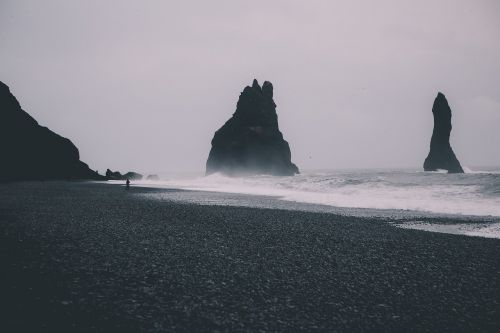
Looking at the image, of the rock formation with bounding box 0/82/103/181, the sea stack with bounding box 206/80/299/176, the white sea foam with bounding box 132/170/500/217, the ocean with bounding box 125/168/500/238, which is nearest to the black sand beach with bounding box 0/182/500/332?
the ocean with bounding box 125/168/500/238

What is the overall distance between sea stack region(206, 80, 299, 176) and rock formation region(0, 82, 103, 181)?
4607 cm

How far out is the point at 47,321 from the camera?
5742 mm

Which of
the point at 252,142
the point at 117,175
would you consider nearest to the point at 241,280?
the point at 117,175

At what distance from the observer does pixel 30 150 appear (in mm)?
89938

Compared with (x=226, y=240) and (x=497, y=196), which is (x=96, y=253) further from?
(x=497, y=196)

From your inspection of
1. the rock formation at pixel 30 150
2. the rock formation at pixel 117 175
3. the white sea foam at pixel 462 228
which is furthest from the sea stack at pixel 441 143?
the white sea foam at pixel 462 228

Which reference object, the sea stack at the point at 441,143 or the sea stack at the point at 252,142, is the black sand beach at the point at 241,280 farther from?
the sea stack at the point at 441,143

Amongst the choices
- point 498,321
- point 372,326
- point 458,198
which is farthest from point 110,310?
point 458,198

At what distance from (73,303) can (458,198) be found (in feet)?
119

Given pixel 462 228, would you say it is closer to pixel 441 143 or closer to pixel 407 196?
pixel 407 196

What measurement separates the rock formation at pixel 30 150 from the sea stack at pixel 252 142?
46065 millimetres

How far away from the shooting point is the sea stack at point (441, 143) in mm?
129500

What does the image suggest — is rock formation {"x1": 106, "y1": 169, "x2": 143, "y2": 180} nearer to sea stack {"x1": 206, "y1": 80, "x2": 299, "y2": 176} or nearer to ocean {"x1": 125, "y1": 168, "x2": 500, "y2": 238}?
sea stack {"x1": 206, "y1": 80, "x2": 299, "y2": 176}

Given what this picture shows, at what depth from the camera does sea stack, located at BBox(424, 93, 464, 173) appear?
130 m
